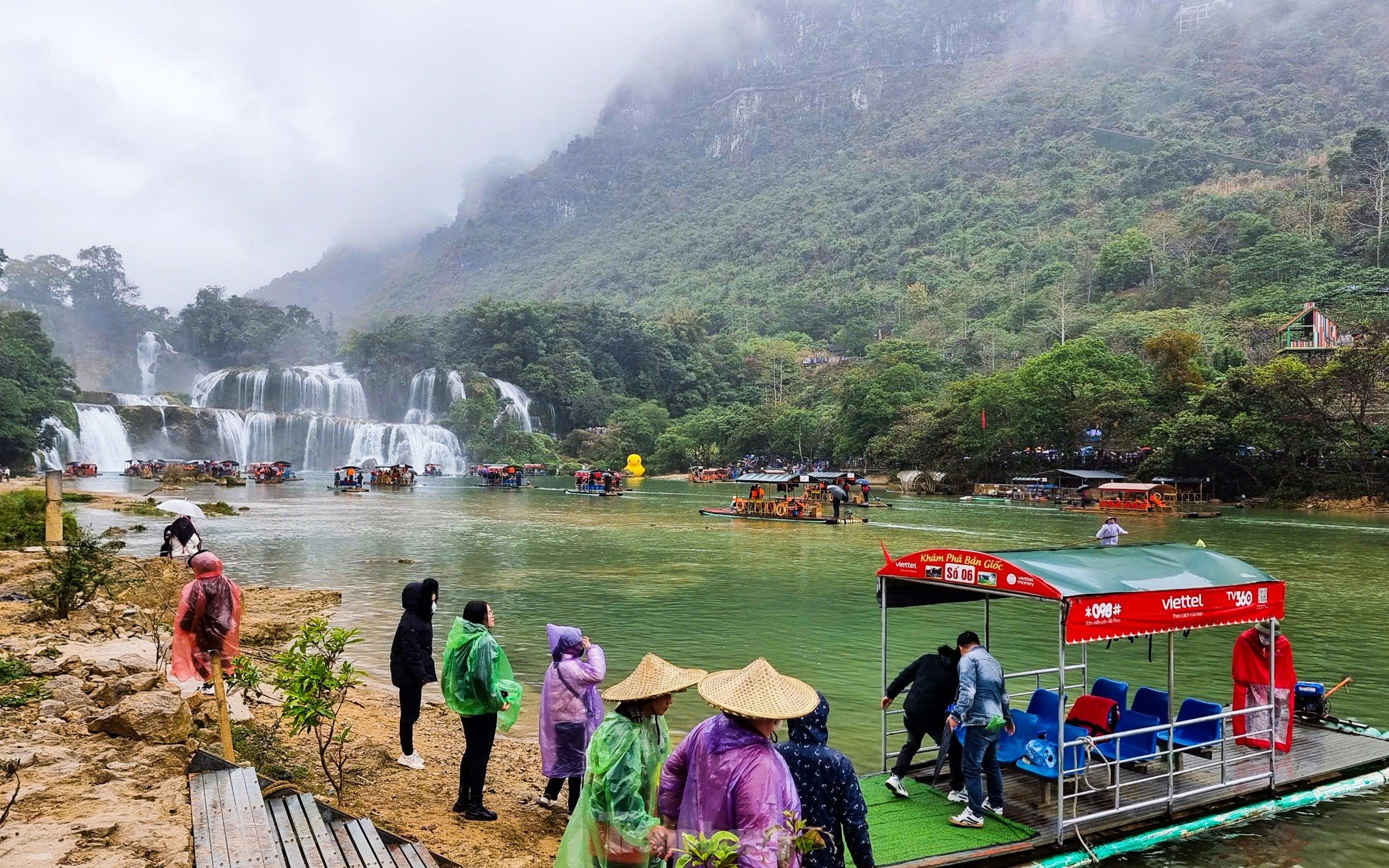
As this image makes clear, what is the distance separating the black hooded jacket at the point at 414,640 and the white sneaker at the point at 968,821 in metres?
4.01

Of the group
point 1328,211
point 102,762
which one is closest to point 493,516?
point 102,762

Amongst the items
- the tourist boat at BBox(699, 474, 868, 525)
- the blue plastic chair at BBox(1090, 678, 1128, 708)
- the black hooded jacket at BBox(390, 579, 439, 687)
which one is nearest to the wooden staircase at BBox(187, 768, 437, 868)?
the black hooded jacket at BBox(390, 579, 439, 687)

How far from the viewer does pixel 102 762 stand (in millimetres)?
6102

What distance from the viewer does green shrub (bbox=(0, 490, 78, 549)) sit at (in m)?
19.4

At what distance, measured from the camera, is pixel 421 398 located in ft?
332

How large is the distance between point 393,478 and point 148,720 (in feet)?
194

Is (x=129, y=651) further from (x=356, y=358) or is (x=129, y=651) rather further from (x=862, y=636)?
(x=356, y=358)

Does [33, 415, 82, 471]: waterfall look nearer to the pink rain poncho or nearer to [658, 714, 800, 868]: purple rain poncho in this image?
the pink rain poncho

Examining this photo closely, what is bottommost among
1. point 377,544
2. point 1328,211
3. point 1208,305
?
point 377,544

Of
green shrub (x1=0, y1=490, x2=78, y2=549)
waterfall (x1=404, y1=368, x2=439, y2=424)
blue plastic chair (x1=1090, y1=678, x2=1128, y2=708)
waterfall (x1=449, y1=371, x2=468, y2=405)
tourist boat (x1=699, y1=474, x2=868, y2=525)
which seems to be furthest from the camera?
waterfall (x1=404, y1=368, x2=439, y2=424)

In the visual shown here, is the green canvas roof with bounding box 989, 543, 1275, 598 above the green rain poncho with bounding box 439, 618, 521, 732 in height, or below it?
above

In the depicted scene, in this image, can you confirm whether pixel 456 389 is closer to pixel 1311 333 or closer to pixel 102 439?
pixel 102 439

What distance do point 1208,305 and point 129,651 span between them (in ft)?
311

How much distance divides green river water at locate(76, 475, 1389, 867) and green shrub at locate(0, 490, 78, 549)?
120 inches
